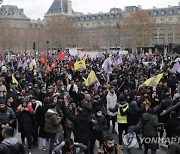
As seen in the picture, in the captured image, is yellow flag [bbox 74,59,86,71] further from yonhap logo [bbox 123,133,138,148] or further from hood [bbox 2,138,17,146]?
hood [bbox 2,138,17,146]

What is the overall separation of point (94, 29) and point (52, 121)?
9726cm

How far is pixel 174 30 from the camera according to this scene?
8775 centimetres

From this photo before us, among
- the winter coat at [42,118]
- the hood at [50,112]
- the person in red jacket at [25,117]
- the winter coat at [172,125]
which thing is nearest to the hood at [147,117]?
the winter coat at [172,125]

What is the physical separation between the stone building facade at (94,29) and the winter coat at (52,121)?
2421 inches

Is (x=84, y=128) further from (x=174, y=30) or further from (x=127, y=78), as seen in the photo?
(x=174, y=30)

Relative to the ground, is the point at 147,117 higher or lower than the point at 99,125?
higher

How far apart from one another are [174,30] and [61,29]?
82.5ft

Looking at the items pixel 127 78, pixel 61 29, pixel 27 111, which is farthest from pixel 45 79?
pixel 61 29

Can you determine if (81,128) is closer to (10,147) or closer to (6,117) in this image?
(6,117)

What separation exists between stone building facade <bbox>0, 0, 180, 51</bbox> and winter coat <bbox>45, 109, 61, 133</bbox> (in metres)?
61.5

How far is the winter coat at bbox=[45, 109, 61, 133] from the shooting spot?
8.71 metres

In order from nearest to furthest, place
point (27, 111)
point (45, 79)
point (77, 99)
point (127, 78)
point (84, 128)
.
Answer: point (84, 128) → point (27, 111) → point (77, 99) → point (127, 78) → point (45, 79)

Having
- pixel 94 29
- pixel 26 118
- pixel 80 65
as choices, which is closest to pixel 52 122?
pixel 26 118

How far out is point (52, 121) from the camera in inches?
345
